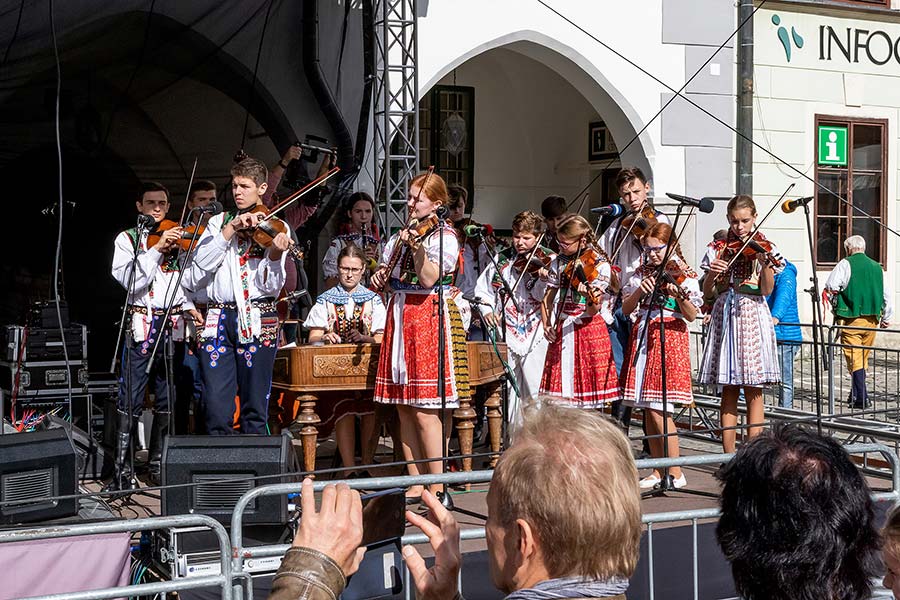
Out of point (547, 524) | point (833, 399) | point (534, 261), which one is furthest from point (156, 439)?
point (833, 399)

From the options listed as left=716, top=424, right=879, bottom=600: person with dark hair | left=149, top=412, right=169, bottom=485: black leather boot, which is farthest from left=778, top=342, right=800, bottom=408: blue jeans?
left=716, top=424, right=879, bottom=600: person with dark hair

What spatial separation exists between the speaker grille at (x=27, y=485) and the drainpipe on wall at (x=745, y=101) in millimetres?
9239

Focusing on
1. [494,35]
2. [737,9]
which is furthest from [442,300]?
[737,9]

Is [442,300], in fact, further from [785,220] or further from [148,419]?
[785,220]

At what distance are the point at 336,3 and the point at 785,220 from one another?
21.7 feet

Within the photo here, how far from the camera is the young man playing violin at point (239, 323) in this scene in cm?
570

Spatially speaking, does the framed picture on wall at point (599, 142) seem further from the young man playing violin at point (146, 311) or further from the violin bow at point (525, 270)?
the young man playing violin at point (146, 311)

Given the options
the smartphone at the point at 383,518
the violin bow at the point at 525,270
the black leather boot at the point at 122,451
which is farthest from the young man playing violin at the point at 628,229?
the smartphone at the point at 383,518

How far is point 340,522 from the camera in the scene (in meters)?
1.88

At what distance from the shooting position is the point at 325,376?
5.92 m

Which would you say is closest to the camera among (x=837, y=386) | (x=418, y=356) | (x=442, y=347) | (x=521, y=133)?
(x=442, y=347)

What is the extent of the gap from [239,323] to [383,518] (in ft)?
12.2

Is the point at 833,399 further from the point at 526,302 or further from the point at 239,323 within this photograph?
the point at 239,323

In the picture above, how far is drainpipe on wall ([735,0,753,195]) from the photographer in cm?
1249
